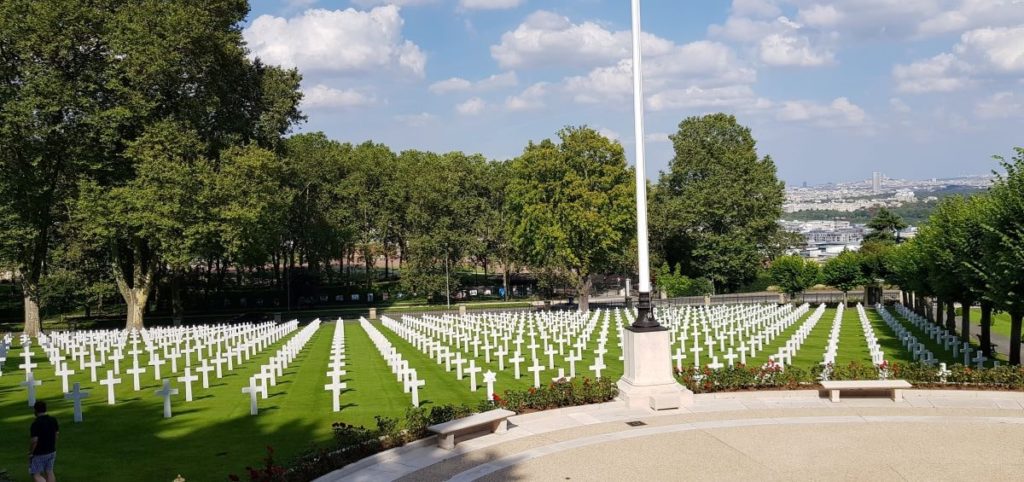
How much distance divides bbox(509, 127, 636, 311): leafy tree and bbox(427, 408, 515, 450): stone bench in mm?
37505

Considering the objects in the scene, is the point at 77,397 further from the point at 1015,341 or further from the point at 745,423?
the point at 1015,341

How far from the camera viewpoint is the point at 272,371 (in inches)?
797

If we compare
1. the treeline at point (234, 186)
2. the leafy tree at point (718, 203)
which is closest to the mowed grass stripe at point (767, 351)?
the treeline at point (234, 186)

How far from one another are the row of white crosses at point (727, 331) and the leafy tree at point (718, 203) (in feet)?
65.2

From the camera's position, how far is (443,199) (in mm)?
69438

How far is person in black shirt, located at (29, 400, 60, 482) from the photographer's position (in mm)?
10477

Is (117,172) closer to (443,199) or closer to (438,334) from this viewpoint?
(438,334)

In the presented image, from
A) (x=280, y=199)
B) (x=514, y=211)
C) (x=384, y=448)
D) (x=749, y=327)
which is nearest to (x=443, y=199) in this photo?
(x=514, y=211)

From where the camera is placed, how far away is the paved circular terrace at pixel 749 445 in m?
11.0

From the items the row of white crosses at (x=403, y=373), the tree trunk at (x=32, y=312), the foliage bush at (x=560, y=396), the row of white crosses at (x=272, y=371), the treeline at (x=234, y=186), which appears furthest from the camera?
the tree trunk at (x=32, y=312)

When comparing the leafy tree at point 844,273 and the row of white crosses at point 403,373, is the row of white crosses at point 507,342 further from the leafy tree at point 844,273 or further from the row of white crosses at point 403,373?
the leafy tree at point 844,273

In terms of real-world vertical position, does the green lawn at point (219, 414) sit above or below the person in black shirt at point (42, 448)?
below

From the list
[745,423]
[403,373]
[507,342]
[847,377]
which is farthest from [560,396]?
[507,342]

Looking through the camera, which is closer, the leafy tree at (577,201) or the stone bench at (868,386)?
the stone bench at (868,386)
